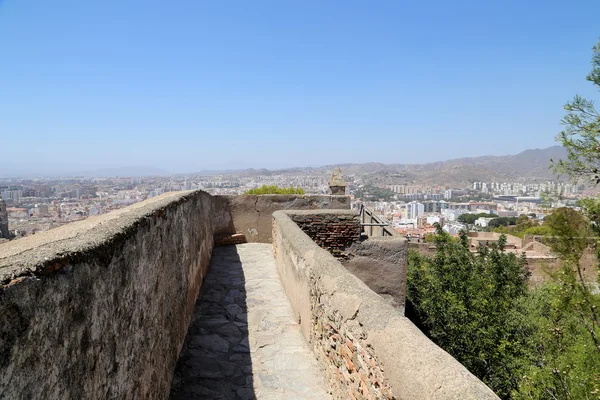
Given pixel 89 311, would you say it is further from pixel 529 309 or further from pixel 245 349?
pixel 529 309

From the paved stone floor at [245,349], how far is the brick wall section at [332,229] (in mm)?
1144

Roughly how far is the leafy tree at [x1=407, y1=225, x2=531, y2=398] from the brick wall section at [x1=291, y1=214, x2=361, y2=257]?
6761 mm

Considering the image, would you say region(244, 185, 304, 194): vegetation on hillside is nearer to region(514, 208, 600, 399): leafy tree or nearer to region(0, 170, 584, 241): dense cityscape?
region(0, 170, 584, 241): dense cityscape

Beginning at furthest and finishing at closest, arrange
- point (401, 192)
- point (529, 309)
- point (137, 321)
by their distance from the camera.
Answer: point (401, 192) < point (529, 309) < point (137, 321)

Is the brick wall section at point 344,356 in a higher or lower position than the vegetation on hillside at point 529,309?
higher

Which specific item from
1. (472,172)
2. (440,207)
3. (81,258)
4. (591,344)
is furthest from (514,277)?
(472,172)

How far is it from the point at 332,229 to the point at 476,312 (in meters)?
8.35

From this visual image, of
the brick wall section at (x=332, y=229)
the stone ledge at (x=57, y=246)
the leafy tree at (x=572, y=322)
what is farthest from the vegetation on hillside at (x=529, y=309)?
the stone ledge at (x=57, y=246)

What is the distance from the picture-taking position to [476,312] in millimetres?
13344

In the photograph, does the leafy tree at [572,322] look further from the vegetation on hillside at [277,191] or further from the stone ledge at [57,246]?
the stone ledge at [57,246]

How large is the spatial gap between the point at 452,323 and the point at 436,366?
1239cm

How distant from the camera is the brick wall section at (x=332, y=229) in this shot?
7.28 m

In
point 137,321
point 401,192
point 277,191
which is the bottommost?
point 401,192

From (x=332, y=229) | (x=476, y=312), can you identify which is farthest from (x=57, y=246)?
(x=476, y=312)
